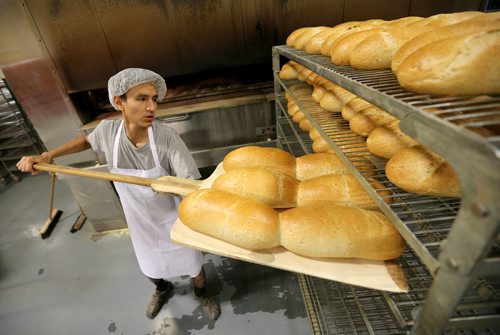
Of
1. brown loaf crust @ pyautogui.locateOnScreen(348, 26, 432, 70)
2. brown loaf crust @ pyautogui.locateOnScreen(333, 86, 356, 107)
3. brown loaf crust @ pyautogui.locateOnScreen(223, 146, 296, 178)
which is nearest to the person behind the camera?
brown loaf crust @ pyautogui.locateOnScreen(348, 26, 432, 70)

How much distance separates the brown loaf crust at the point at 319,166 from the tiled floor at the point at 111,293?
1.29 meters

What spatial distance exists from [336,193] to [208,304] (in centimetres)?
153

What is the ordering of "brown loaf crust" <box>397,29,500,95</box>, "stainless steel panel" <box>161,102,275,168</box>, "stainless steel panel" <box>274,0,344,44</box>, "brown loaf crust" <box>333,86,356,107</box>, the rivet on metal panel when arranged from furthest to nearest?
"stainless steel panel" <box>161,102,275,168</box> → "stainless steel panel" <box>274,0,344,44</box> → "brown loaf crust" <box>333,86,356,107</box> → "brown loaf crust" <box>397,29,500,95</box> → the rivet on metal panel

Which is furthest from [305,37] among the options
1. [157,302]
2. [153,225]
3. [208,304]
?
[157,302]

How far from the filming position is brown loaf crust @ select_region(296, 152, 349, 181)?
97cm

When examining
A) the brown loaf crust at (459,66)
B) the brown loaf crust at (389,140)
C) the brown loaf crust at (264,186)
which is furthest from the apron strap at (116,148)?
the brown loaf crust at (459,66)

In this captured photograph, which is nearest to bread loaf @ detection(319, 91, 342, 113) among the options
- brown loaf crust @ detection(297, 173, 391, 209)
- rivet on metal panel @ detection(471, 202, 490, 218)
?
brown loaf crust @ detection(297, 173, 391, 209)

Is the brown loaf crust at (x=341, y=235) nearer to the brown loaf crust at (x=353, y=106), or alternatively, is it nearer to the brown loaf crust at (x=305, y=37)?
the brown loaf crust at (x=353, y=106)

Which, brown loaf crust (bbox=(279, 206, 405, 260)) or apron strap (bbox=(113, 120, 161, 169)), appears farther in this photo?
apron strap (bbox=(113, 120, 161, 169))

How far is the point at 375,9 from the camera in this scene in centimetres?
197

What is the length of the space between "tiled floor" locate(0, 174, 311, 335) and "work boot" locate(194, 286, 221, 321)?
0.14 ft

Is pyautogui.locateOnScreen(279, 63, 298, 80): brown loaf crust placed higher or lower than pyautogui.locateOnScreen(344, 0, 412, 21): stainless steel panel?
lower

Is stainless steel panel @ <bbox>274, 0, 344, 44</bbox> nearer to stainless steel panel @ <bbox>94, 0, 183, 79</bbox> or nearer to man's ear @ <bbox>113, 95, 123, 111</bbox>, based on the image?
stainless steel panel @ <bbox>94, 0, 183, 79</bbox>

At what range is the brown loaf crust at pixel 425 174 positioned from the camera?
56 cm
